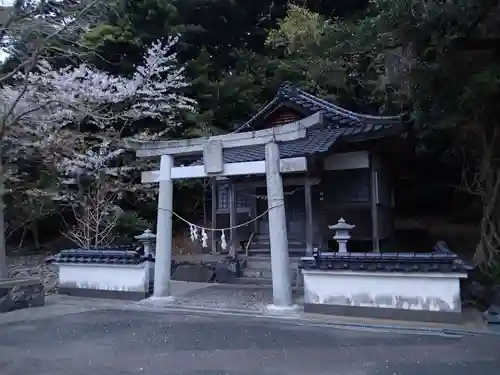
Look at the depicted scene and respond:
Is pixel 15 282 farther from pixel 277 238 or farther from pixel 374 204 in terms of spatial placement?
pixel 374 204

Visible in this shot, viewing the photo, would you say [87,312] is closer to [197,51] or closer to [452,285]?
[452,285]

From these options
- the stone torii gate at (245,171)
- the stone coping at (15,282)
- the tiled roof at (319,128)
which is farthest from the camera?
the tiled roof at (319,128)

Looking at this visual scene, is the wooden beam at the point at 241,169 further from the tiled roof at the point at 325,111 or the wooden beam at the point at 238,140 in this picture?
the tiled roof at the point at 325,111

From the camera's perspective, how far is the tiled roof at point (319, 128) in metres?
11.6

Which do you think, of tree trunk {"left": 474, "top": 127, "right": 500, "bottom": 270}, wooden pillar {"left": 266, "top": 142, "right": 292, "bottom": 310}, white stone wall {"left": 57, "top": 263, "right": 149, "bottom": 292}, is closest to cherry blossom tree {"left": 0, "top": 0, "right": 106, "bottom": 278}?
white stone wall {"left": 57, "top": 263, "right": 149, "bottom": 292}

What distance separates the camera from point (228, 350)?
19.9ft

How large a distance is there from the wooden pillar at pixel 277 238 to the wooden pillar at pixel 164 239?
2382 millimetres

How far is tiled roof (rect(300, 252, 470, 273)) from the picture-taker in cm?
716

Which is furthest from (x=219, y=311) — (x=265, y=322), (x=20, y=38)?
(x=20, y=38)

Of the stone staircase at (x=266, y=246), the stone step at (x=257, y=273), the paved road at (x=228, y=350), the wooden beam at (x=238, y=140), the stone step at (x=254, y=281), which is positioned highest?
the wooden beam at (x=238, y=140)

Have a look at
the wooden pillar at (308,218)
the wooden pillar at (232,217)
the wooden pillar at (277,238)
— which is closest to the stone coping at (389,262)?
the wooden pillar at (277,238)

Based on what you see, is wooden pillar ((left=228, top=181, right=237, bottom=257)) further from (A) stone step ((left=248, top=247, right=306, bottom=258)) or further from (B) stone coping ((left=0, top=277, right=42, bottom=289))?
(B) stone coping ((left=0, top=277, right=42, bottom=289))

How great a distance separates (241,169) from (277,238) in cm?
159

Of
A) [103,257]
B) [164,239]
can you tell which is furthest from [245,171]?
[103,257]
